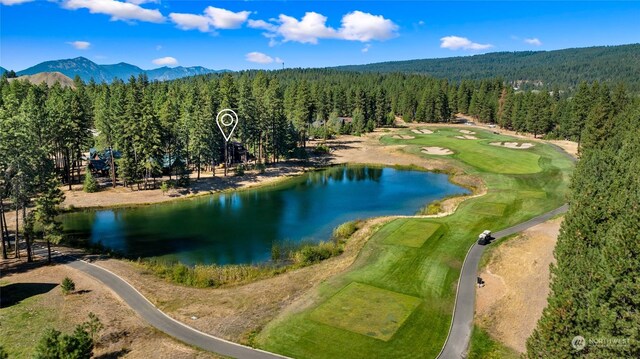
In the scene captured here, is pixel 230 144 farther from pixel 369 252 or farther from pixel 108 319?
pixel 108 319

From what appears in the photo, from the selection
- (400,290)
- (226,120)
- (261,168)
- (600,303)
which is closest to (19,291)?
(400,290)

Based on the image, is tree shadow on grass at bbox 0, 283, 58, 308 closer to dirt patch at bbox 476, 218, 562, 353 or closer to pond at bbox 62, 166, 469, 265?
pond at bbox 62, 166, 469, 265

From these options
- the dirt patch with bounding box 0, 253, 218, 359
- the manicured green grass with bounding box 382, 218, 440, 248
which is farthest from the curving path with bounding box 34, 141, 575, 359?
the manicured green grass with bounding box 382, 218, 440, 248

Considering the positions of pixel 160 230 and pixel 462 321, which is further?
pixel 160 230

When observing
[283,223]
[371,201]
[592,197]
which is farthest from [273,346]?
[371,201]

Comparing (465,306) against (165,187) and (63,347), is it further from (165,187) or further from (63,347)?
(165,187)

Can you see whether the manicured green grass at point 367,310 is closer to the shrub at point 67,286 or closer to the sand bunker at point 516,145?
the shrub at point 67,286
